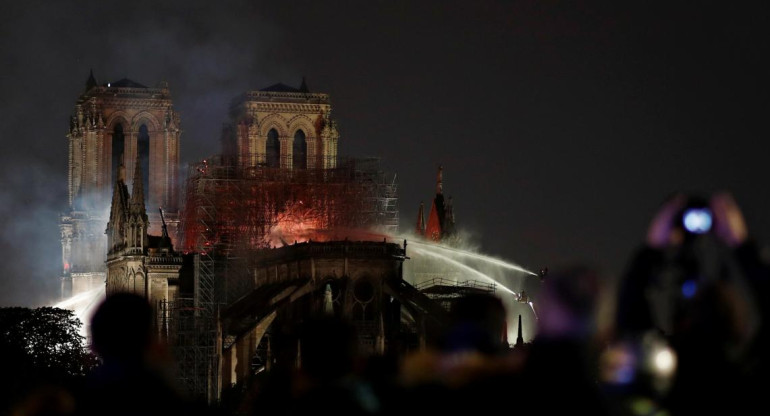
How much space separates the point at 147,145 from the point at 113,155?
222 cm

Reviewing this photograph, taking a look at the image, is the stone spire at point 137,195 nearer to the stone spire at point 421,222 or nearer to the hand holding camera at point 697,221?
the stone spire at point 421,222

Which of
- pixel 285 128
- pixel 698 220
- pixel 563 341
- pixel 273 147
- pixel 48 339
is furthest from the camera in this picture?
pixel 273 147

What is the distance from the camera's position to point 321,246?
9806 centimetres

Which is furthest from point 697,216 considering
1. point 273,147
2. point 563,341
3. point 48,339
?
point 273,147

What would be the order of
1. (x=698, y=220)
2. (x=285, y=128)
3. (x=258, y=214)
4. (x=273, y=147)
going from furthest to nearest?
(x=273, y=147) < (x=285, y=128) < (x=258, y=214) < (x=698, y=220)

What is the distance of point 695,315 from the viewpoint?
14.5 meters

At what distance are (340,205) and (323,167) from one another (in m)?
7.51

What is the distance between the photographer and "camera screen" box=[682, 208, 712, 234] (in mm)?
14812

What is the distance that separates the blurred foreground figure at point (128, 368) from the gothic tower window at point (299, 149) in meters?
109

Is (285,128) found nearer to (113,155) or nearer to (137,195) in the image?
(113,155)

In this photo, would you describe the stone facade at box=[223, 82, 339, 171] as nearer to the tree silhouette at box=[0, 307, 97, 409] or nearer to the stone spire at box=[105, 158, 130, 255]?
the stone spire at box=[105, 158, 130, 255]

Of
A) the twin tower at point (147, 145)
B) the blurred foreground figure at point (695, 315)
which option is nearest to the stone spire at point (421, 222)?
the twin tower at point (147, 145)

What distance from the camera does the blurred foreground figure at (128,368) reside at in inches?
546

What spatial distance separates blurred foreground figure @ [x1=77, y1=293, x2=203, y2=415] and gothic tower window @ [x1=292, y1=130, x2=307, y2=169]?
359 feet
